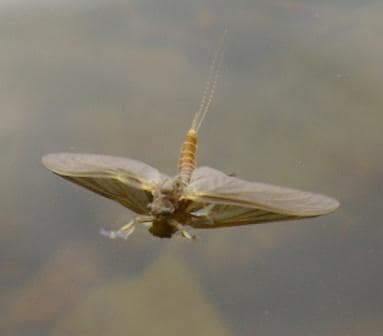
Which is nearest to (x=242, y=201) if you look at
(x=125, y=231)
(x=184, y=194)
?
(x=184, y=194)

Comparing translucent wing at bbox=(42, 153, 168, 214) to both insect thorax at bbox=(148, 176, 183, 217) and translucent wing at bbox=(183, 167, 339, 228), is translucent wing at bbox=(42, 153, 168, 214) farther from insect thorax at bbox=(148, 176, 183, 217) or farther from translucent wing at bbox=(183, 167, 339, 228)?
translucent wing at bbox=(183, 167, 339, 228)

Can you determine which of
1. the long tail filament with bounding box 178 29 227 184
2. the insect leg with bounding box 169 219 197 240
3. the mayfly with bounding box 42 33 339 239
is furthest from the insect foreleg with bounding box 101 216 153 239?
the long tail filament with bounding box 178 29 227 184

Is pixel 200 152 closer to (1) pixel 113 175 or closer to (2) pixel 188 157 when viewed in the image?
(2) pixel 188 157

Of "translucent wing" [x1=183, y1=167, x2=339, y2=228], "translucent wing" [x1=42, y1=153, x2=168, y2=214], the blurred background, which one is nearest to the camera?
the blurred background

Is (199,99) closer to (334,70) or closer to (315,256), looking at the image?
(334,70)

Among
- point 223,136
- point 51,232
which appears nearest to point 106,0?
point 223,136

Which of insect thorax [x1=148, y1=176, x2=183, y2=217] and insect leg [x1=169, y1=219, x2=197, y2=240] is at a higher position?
insect thorax [x1=148, y1=176, x2=183, y2=217]

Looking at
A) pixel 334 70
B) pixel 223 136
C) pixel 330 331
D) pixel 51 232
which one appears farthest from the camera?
pixel 334 70
